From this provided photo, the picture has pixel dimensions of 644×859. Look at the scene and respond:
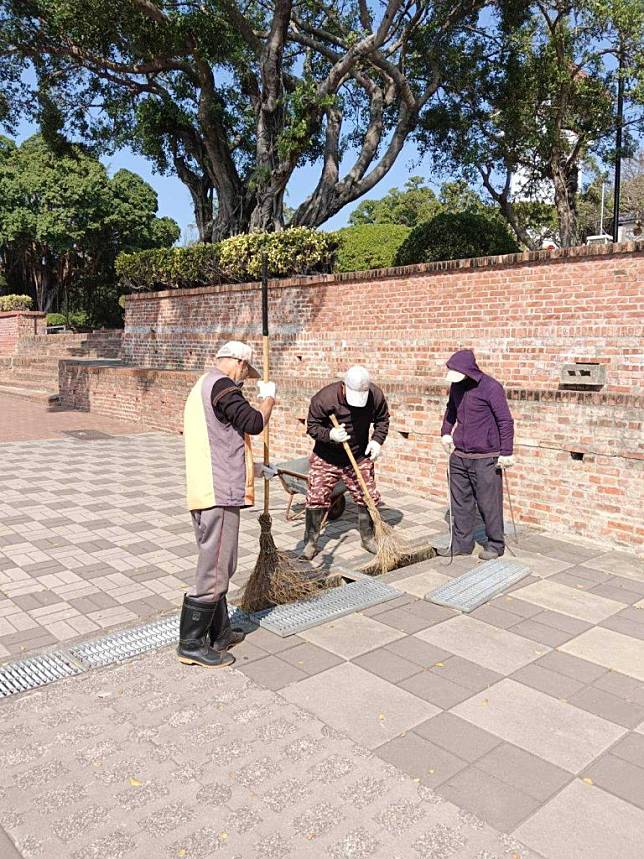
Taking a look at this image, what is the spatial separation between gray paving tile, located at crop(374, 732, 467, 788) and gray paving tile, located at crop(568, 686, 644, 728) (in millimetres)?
908

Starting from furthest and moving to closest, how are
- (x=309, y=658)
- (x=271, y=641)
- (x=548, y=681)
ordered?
(x=271, y=641) → (x=309, y=658) → (x=548, y=681)

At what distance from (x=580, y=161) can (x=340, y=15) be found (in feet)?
22.7

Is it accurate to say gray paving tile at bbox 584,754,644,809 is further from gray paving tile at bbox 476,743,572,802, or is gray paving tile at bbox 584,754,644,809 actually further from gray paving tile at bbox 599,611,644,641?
gray paving tile at bbox 599,611,644,641

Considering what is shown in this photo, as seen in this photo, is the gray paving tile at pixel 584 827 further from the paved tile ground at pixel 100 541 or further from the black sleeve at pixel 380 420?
the black sleeve at pixel 380 420

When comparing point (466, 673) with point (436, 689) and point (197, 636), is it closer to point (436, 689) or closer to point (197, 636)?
point (436, 689)

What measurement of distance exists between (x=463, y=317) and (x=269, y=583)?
519 centimetres

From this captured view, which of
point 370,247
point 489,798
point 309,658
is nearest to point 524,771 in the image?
point 489,798

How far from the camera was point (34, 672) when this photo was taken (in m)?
3.90

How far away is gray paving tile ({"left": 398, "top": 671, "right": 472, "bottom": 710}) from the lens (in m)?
3.64

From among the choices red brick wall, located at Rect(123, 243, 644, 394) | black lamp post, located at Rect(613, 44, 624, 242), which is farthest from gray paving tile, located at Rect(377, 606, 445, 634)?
black lamp post, located at Rect(613, 44, 624, 242)

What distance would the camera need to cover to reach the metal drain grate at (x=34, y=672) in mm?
3752

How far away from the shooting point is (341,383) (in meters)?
5.97

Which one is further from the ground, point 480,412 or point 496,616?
point 480,412

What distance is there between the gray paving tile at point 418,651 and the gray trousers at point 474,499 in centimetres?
190
